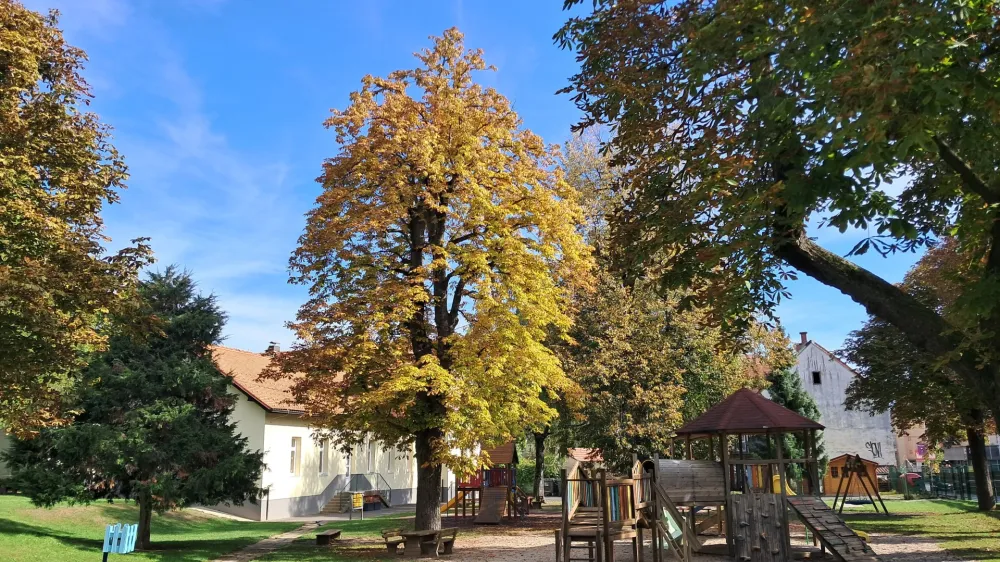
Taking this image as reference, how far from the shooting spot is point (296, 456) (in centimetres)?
3095

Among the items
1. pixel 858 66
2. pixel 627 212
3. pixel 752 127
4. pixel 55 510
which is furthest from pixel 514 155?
pixel 55 510

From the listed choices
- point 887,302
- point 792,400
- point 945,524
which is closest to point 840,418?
point 792,400

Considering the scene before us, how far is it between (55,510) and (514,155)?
16.9 meters

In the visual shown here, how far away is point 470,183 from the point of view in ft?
56.3

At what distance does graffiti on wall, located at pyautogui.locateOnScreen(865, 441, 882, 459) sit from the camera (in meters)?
50.1

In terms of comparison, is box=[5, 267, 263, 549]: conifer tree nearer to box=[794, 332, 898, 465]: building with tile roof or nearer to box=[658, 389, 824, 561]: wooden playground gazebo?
box=[658, 389, 824, 561]: wooden playground gazebo

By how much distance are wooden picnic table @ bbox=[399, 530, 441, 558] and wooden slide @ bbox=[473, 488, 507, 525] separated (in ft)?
28.9

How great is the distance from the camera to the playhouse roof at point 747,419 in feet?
55.4

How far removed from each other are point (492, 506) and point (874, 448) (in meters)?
36.6

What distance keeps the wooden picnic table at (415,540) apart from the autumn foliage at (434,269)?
2.21 ft

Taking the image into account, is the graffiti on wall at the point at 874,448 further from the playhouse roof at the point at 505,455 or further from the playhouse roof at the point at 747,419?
the playhouse roof at the point at 747,419

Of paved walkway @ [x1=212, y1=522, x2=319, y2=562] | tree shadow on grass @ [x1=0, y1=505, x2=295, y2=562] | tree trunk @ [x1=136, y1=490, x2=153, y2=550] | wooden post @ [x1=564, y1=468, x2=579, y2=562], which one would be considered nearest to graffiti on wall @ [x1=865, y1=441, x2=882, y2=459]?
paved walkway @ [x1=212, y1=522, x2=319, y2=562]

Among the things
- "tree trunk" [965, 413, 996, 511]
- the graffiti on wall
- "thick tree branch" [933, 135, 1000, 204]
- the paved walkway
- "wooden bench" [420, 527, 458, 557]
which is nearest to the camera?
"thick tree branch" [933, 135, 1000, 204]

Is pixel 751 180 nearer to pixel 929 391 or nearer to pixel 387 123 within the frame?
pixel 387 123
